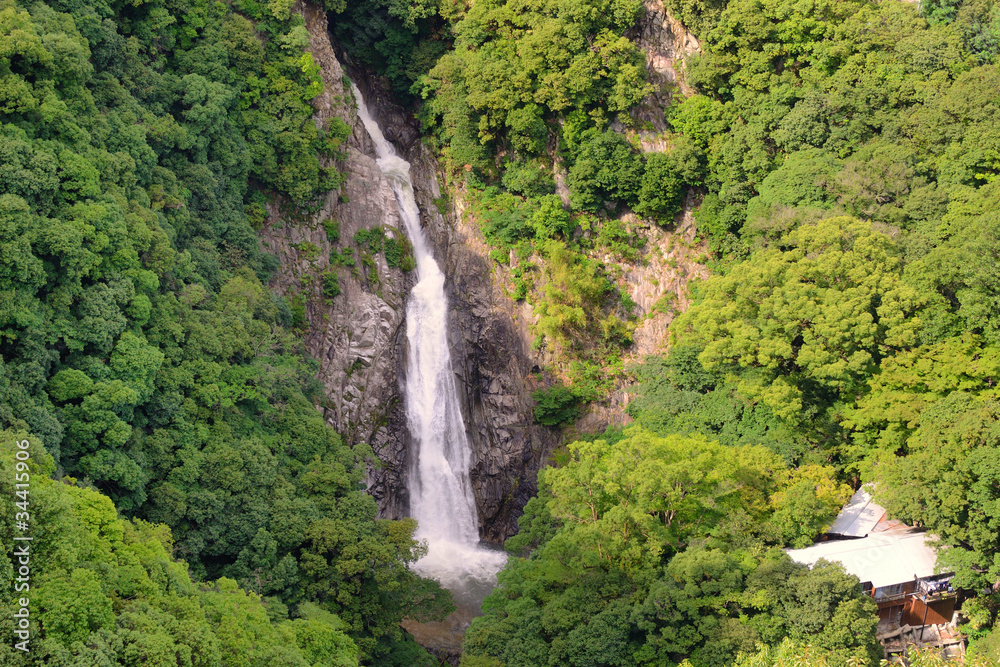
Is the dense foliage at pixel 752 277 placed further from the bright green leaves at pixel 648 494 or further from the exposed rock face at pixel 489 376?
the exposed rock face at pixel 489 376

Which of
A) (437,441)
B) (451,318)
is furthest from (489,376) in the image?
(437,441)

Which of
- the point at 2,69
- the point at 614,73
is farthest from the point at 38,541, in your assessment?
the point at 614,73

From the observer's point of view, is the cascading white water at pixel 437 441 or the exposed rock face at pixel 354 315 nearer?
the exposed rock face at pixel 354 315

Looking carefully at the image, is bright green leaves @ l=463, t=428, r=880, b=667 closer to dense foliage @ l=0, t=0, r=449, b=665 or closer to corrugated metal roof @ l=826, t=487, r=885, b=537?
corrugated metal roof @ l=826, t=487, r=885, b=537

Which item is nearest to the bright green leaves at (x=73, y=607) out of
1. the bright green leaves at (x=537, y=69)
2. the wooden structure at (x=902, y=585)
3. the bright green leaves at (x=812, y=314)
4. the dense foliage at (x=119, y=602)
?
the dense foliage at (x=119, y=602)

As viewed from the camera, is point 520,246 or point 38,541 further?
point 520,246

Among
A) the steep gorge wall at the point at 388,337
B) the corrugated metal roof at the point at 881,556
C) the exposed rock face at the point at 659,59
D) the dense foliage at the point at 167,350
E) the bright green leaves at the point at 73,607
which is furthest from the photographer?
the exposed rock face at the point at 659,59

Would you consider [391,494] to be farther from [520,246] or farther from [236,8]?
[236,8]
